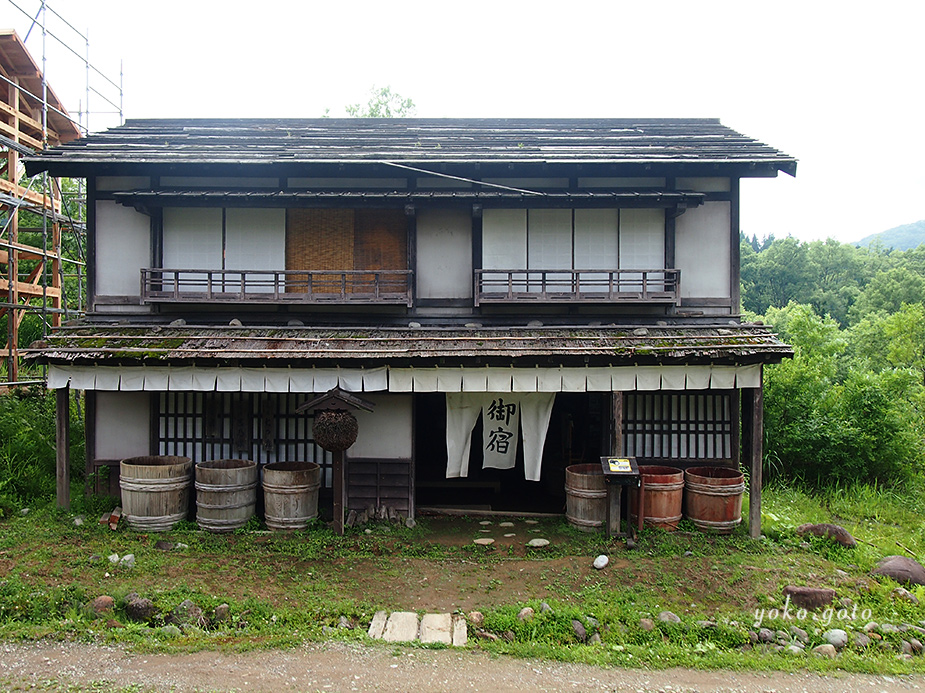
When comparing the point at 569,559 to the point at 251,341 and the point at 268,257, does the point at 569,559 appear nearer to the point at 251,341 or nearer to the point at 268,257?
the point at 251,341

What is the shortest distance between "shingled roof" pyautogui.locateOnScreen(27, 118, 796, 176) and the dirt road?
811cm

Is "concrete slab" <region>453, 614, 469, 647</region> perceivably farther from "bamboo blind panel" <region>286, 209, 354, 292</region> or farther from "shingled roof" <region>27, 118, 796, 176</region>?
"shingled roof" <region>27, 118, 796, 176</region>

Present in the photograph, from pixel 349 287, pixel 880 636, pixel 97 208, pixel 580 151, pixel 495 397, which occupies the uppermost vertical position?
pixel 580 151

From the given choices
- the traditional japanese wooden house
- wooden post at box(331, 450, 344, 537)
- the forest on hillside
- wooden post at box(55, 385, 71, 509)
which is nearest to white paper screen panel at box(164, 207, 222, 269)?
the traditional japanese wooden house

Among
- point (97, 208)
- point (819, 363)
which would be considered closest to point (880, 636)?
point (819, 363)

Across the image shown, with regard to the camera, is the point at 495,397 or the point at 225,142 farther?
the point at 225,142

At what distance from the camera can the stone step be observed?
652 centimetres

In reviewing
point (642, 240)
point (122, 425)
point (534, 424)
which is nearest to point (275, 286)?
point (122, 425)

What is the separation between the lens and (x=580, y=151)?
11703 millimetres

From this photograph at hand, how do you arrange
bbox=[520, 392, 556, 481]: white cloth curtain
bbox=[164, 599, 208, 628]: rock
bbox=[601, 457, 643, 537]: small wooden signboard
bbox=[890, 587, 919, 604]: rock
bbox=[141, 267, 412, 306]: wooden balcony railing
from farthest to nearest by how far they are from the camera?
bbox=[141, 267, 412, 306]: wooden balcony railing → bbox=[520, 392, 556, 481]: white cloth curtain → bbox=[601, 457, 643, 537]: small wooden signboard → bbox=[890, 587, 919, 604]: rock → bbox=[164, 599, 208, 628]: rock

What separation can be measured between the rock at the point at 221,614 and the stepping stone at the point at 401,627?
189cm

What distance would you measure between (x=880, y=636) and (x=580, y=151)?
29.8 feet

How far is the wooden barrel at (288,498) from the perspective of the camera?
372 inches

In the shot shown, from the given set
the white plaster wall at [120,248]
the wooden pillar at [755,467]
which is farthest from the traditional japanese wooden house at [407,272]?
the wooden pillar at [755,467]
